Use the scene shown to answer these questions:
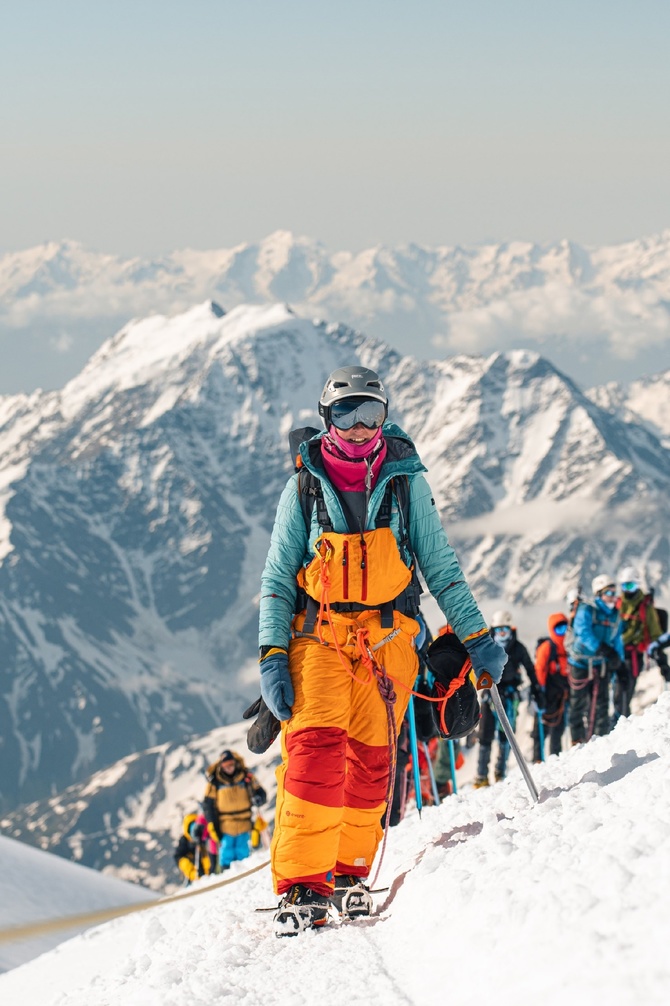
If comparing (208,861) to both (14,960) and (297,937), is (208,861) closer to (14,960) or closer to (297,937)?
Answer: (14,960)

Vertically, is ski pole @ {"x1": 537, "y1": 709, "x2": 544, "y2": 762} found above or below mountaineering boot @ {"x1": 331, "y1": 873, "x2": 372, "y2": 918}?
below

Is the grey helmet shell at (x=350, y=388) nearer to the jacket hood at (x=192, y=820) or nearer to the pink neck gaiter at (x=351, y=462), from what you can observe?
the pink neck gaiter at (x=351, y=462)

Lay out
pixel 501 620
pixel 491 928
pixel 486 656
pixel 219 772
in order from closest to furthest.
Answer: pixel 491 928, pixel 486 656, pixel 501 620, pixel 219 772

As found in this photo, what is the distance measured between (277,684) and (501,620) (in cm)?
1081

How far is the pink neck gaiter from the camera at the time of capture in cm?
683

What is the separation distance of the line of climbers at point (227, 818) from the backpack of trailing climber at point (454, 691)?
10.4 meters

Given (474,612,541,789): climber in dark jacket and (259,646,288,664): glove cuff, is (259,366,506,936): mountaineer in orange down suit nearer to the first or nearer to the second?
(259,646,288,664): glove cuff

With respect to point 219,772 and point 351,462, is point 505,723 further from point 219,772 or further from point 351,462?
point 219,772

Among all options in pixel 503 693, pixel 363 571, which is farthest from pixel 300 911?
pixel 503 693

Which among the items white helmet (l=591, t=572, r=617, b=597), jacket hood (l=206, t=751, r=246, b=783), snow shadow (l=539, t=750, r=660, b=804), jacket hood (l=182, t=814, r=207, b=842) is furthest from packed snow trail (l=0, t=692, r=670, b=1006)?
jacket hood (l=182, t=814, r=207, b=842)

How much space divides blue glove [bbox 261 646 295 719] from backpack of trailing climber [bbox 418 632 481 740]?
1277 millimetres

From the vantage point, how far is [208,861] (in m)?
17.6

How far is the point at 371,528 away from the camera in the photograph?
22.0ft

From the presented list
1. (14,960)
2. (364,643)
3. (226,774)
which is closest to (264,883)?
(364,643)
